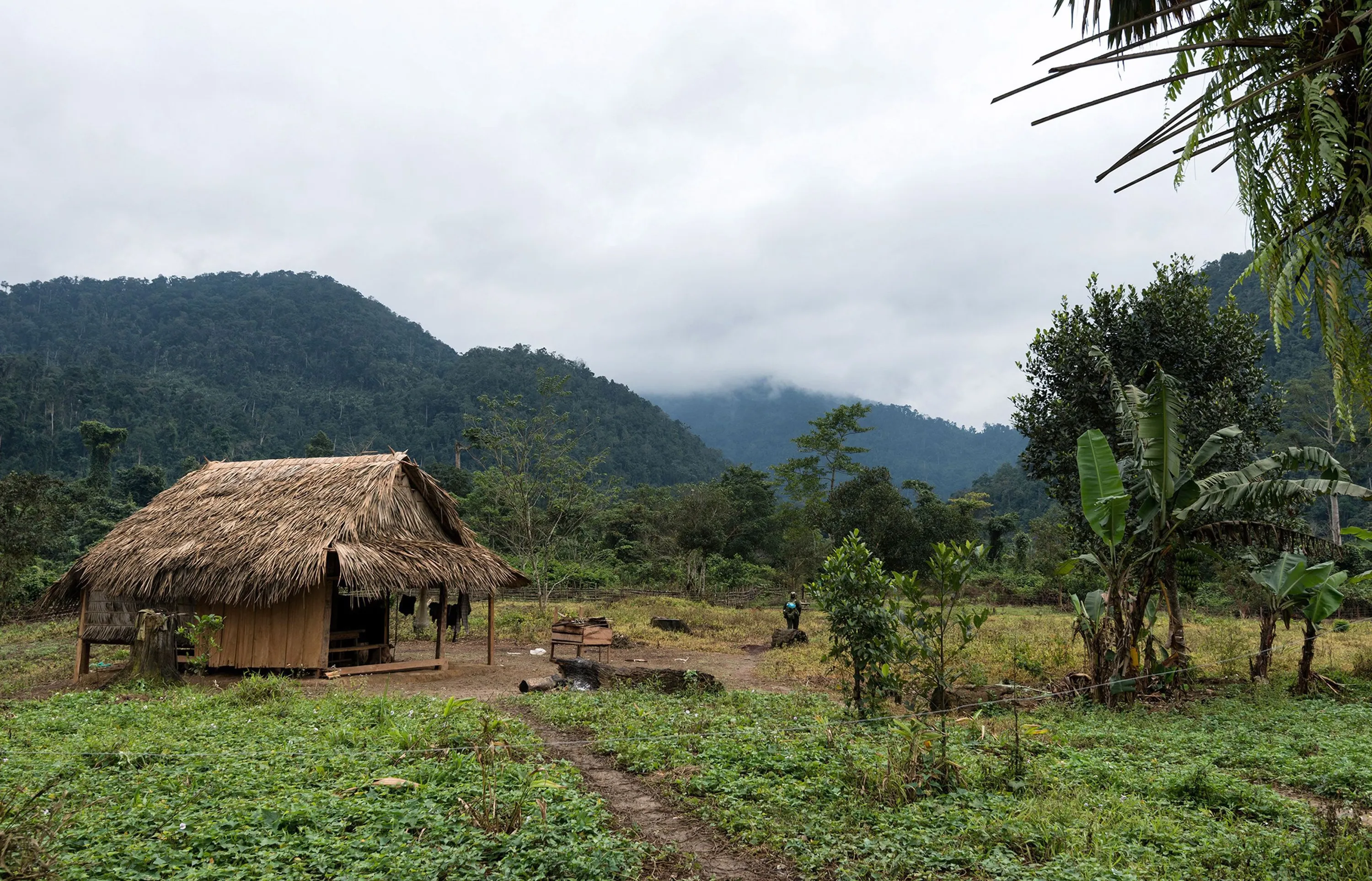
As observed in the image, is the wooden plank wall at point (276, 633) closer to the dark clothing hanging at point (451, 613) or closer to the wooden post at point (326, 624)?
the wooden post at point (326, 624)

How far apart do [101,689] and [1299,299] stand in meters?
13.6

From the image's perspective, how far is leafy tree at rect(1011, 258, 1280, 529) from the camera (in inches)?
529

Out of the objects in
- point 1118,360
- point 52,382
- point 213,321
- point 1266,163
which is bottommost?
point 1266,163

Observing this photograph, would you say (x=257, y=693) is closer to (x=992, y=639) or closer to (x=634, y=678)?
(x=634, y=678)

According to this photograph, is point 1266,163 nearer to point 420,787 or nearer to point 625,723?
point 420,787

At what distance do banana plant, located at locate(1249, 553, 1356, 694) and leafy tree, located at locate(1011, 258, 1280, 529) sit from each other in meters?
3.39

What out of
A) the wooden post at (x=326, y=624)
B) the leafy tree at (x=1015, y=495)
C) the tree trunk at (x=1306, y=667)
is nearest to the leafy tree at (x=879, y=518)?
the tree trunk at (x=1306, y=667)

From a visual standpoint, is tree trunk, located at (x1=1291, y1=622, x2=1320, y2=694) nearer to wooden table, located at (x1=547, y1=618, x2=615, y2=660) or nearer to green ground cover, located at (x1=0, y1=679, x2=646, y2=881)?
green ground cover, located at (x1=0, y1=679, x2=646, y2=881)

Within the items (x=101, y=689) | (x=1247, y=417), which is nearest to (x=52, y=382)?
(x=101, y=689)

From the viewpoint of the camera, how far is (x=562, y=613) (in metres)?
22.7

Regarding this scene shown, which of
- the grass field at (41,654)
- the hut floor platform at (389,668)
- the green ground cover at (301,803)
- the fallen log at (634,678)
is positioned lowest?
the grass field at (41,654)

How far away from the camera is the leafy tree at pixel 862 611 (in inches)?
304

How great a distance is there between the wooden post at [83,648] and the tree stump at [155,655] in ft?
6.01

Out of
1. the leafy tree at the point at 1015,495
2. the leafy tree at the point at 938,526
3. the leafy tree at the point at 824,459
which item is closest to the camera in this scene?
the leafy tree at the point at 938,526
